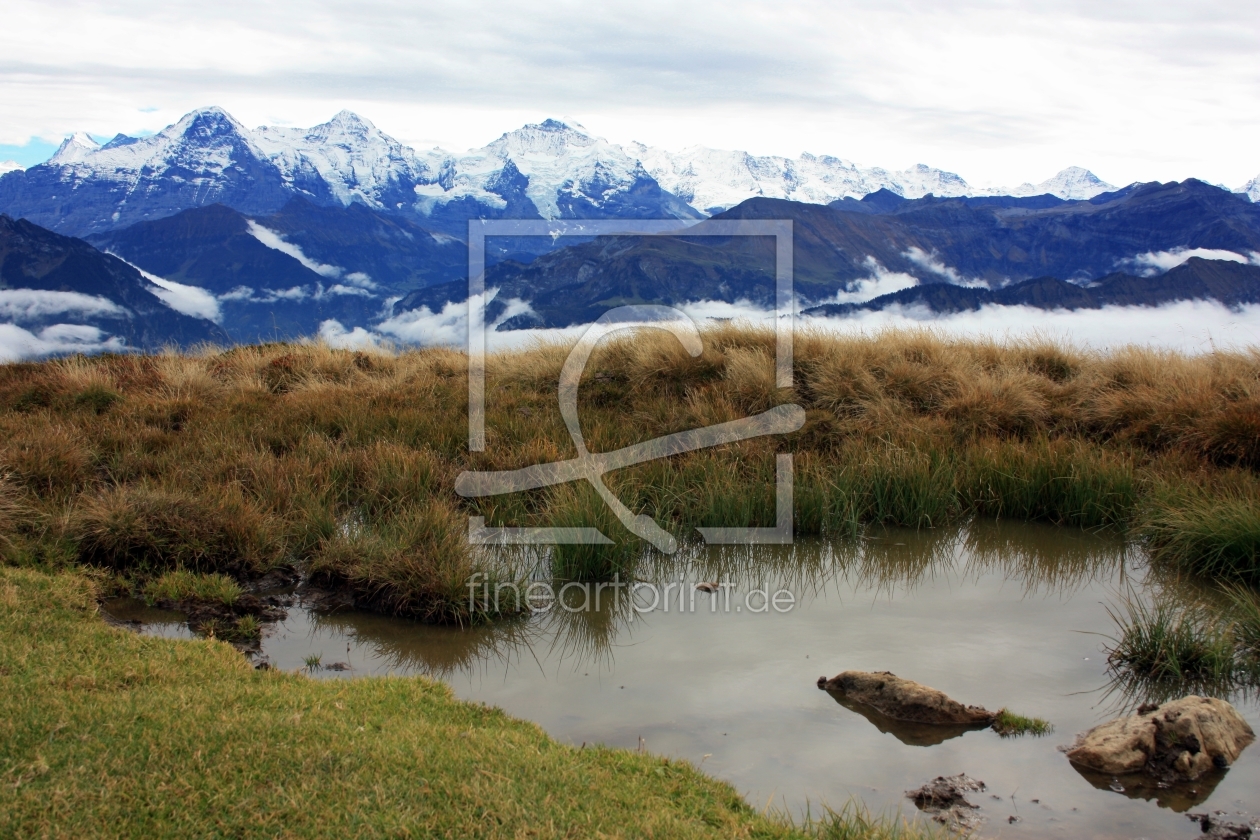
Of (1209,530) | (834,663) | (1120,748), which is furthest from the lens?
(1209,530)

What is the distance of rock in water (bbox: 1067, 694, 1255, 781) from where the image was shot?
4859mm

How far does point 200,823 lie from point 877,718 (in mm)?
3770

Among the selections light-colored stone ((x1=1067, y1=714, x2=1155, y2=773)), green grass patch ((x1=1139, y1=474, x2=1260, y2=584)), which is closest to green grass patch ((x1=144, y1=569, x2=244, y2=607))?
light-colored stone ((x1=1067, y1=714, x2=1155, y2=773))

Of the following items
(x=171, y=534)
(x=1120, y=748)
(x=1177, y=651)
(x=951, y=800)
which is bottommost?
(x=951, y=800)

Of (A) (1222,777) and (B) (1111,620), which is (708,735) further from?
(B) (1111,620)

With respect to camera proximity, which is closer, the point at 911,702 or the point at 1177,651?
the point at 911,702

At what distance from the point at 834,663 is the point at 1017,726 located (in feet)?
4.35

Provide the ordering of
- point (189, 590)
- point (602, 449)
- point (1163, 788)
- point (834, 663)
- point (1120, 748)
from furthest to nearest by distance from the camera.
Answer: point (602, 449)
point (189, 590)
point (834, 663)
point (1120, 748)
point (1163, 788)

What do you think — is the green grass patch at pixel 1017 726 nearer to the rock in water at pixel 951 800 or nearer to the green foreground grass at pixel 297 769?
Answer: the rock in water at pixel 951 800

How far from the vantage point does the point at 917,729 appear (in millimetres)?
5398

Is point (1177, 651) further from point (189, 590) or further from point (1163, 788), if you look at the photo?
point (189, 590)

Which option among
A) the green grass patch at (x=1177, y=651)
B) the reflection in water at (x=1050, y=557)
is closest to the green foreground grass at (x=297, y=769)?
the green grass patch at (x=1177, y=651)

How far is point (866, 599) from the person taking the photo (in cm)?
770

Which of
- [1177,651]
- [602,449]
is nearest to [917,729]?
[1177,651]
